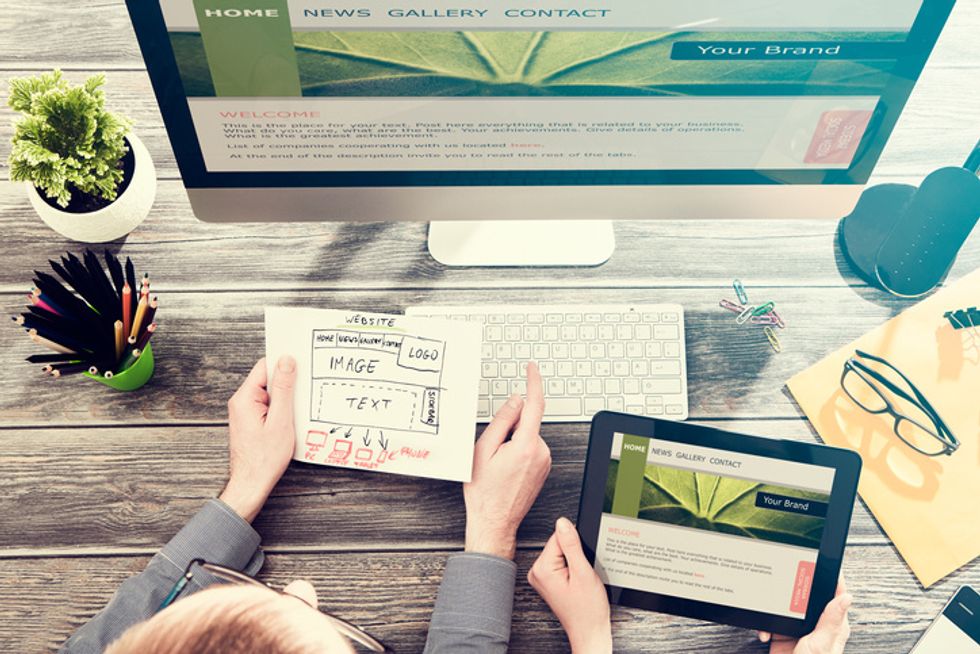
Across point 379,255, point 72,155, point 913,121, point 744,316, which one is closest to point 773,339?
point 744,316

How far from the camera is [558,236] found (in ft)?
3.17

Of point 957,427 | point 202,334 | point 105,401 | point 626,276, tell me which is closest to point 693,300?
point 626,276

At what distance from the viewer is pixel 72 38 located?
1044 millimetres

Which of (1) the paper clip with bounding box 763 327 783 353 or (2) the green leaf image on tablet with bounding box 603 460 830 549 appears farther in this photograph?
(1) the paper clip with bounding box 763 327 783 353

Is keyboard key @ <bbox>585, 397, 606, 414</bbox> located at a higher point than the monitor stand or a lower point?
lower

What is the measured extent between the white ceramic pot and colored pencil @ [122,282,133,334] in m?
0.13

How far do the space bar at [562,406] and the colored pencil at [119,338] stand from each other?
1.49 ft

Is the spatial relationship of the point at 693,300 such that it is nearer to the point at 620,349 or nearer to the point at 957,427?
the point at 620,349

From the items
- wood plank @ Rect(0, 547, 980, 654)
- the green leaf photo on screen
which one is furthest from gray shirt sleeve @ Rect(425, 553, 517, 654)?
the green leaf photo on screen

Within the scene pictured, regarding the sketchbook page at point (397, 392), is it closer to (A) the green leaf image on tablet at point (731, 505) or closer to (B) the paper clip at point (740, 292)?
(A) the green leaf image on tablet at point (731, 505)

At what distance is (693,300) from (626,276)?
86 mm

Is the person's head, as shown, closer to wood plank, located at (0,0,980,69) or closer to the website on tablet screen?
the website on tablet screen

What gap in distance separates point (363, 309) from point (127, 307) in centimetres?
26

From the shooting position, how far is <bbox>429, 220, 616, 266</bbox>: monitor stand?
954mm
